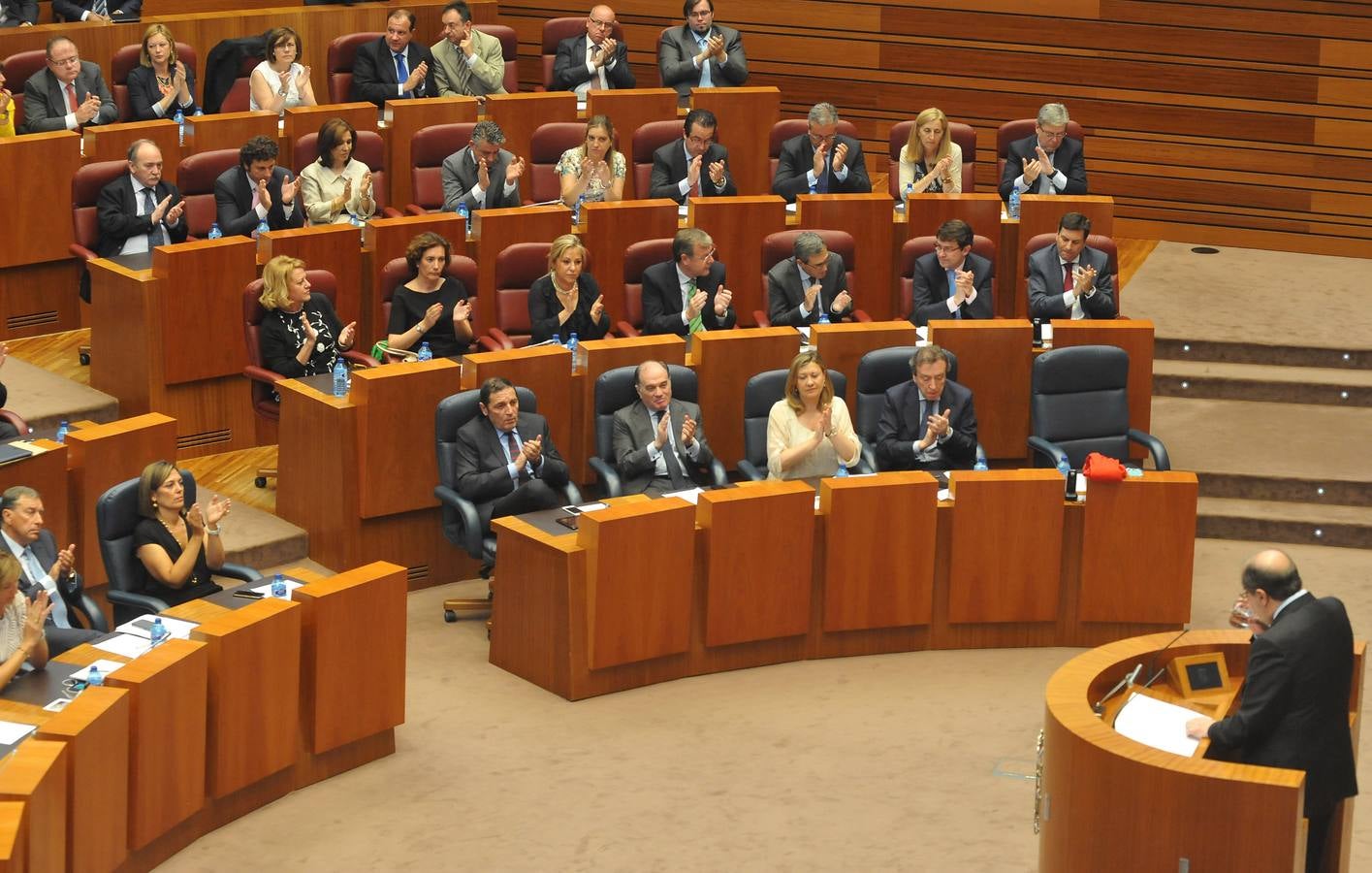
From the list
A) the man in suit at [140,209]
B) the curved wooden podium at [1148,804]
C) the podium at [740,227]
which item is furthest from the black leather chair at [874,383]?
the man in suit at [140,209]

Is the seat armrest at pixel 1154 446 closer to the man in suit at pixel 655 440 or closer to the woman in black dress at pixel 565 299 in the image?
the man in suit at pixel 655 440

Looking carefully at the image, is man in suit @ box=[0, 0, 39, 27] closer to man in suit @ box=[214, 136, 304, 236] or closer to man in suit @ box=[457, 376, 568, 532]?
man in suit @ box=[214, 136, 304, 236]

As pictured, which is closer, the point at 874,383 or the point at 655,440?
the point at 655,440

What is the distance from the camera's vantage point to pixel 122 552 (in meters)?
4.80

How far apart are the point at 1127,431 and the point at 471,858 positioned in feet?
8.49

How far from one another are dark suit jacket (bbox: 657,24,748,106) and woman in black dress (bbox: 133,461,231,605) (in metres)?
3.74

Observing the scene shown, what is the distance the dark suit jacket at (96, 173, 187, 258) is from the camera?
6.39m

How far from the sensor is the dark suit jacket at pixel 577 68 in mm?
8102

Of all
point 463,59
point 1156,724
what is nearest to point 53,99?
point 463,59

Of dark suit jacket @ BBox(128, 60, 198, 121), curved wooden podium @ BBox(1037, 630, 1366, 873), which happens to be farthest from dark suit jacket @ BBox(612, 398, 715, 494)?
dark suit jacket @ BBox(128, 60, 198, 121)

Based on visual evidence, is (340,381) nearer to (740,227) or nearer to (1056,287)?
(740,227)

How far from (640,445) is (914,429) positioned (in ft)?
2.65

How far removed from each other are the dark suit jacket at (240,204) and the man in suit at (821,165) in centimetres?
187

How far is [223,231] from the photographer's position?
21.4ft
